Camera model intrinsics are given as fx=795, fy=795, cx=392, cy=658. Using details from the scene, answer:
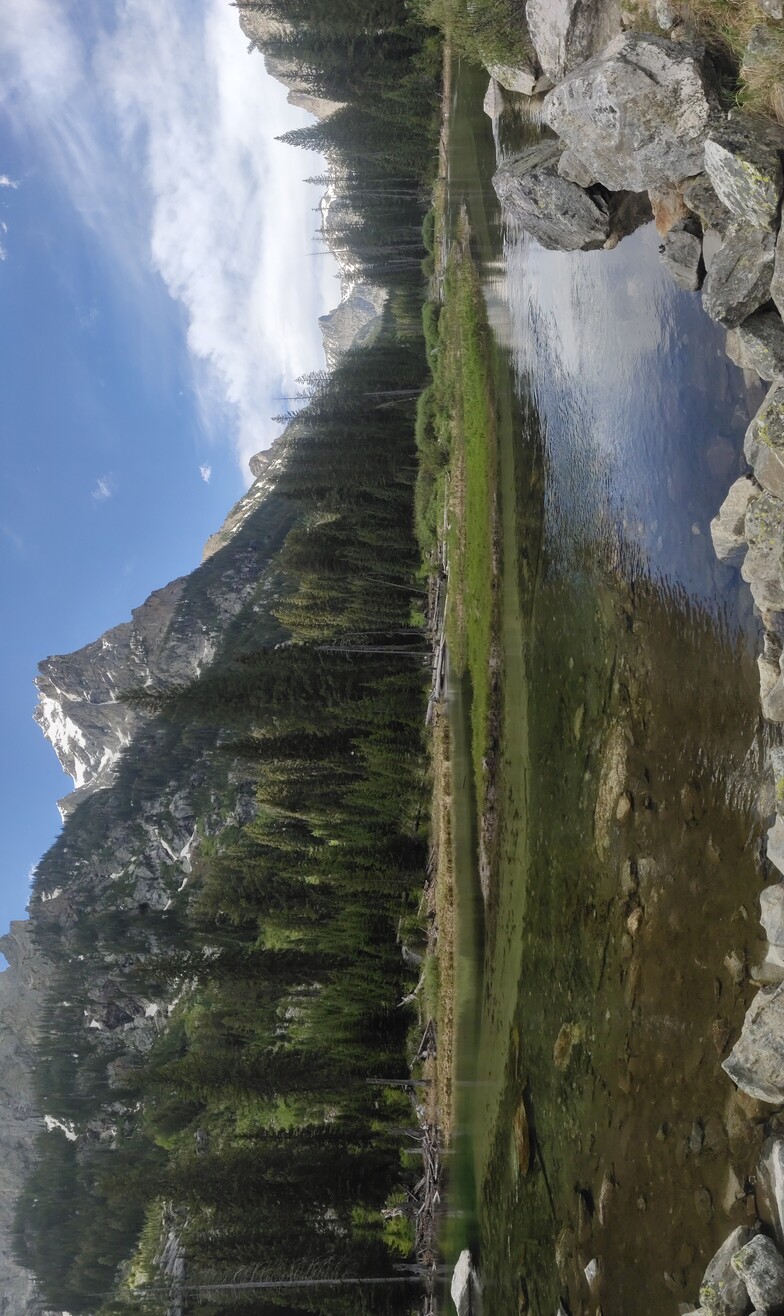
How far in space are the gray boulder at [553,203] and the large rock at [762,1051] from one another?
1597 centimetres

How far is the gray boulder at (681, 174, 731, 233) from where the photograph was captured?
12711mm

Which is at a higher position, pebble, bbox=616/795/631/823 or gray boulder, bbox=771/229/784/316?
gray boulder, bbox=771/229/784/316

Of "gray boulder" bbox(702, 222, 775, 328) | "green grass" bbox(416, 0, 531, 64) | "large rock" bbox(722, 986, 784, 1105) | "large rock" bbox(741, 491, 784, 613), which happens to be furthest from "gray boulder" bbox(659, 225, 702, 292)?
"green grass" bbox(416, 0, 531, 64)

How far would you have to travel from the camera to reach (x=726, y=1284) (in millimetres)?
10859

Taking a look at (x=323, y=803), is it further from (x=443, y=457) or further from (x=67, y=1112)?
(x=67, y=1112)

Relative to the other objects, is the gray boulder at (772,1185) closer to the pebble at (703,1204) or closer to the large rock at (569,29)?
the pebble at (703,1204)

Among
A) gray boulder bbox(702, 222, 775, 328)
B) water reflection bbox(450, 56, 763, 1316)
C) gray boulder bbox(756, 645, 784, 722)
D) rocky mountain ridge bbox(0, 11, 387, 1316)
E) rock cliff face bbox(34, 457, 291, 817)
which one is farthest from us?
rock cliff face bbox(34, 457, 291, 817)

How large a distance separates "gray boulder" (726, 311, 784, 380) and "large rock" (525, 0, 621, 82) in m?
7.66

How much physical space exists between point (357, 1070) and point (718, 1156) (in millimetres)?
26920

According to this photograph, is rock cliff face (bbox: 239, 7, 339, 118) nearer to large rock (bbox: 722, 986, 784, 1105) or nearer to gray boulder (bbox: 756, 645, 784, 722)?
gray boulder (bbox: 756, 645, 784, 722)

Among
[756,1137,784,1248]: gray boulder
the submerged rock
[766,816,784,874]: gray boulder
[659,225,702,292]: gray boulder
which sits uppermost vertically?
[659,225,702,292]: gray boulder

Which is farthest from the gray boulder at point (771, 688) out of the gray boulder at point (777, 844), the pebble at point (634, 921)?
the pebble at point (634, 921)

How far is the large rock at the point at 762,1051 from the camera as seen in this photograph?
1078cm

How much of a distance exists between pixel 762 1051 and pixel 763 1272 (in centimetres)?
259
